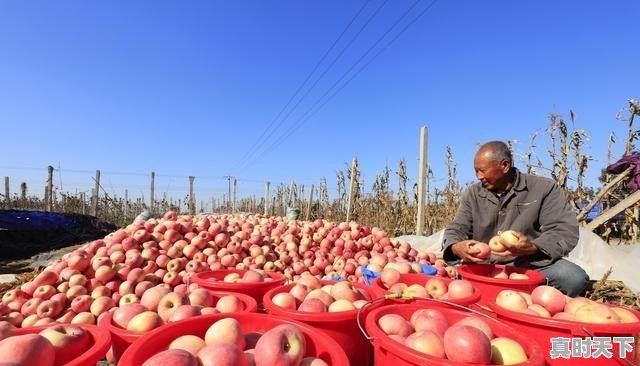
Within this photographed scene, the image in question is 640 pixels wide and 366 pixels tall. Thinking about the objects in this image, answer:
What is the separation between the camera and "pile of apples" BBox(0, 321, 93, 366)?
50.9 inches

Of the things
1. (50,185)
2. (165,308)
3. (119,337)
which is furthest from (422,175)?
(50,185)

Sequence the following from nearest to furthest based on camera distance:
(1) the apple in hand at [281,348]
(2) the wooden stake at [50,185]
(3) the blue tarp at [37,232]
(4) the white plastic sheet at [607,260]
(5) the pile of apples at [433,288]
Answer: (1) the apple in hand at [281,348], (5) the pile of apples at [433,288], (4) the white plastic sheet at [607,260], (3) the blue tarp at [37,232], (2) the wooden stake at [50,185]

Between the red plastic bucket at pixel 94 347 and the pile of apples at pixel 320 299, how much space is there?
83 cm

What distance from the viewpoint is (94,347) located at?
1479 millimetres

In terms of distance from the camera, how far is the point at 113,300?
3.08 m

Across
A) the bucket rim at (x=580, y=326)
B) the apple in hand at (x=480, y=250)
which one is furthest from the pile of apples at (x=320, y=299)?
the apple in hand at (x=480, y=250)

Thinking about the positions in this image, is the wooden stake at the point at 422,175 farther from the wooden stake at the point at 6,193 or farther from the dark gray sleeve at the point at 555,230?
the wooden stake at the point at 6,193

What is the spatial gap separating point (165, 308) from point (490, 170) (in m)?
3.06

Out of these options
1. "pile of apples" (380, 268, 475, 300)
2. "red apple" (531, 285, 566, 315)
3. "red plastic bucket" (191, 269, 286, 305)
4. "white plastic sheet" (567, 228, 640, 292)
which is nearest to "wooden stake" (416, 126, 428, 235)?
"white plastic sheet" (567, 228, 640, 292)

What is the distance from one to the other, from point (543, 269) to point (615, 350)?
2131mm

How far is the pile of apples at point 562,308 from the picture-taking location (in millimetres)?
1835

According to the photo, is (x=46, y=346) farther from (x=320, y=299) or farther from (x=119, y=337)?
(x=320, y=299)

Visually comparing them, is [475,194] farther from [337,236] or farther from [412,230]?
[412,230]

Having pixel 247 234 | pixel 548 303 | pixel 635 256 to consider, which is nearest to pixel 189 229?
pixel 247 234
